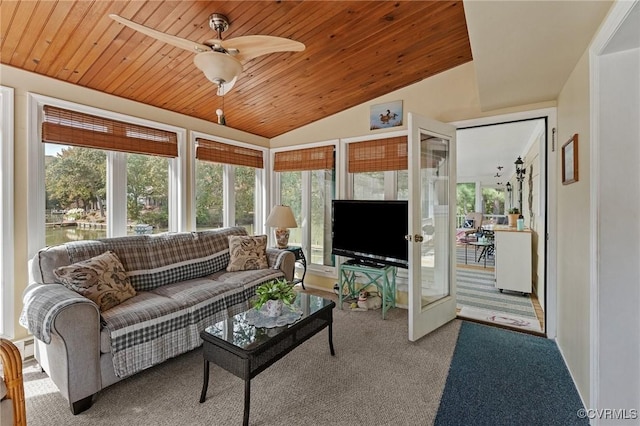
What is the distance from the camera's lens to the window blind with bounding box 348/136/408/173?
3.62 m

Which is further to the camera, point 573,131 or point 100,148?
point 100,148

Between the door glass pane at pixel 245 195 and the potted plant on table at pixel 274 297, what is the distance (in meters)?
2.52

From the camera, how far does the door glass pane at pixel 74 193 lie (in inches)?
106

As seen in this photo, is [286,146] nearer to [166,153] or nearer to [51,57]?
[166,153]

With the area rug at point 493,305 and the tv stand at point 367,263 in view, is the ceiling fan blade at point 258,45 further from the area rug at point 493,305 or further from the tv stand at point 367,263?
the area rug at point 493,305

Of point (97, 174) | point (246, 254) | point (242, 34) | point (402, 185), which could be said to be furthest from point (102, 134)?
point (402, 185)

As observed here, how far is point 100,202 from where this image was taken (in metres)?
3.01

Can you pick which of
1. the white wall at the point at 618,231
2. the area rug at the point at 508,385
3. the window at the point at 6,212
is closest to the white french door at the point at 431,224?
the area rug at the point at 508,385

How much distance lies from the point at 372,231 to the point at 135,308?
2.48 meters

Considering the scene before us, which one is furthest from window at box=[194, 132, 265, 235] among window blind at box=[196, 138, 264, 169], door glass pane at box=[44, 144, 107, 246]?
door glass pane at box=[44, 144, 107, 246]

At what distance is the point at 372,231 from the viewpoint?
3.55 m

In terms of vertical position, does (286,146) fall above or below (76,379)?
above

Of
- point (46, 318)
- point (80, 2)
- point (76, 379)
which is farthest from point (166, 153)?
point (76, 379)

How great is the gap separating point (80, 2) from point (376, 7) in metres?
1.96
